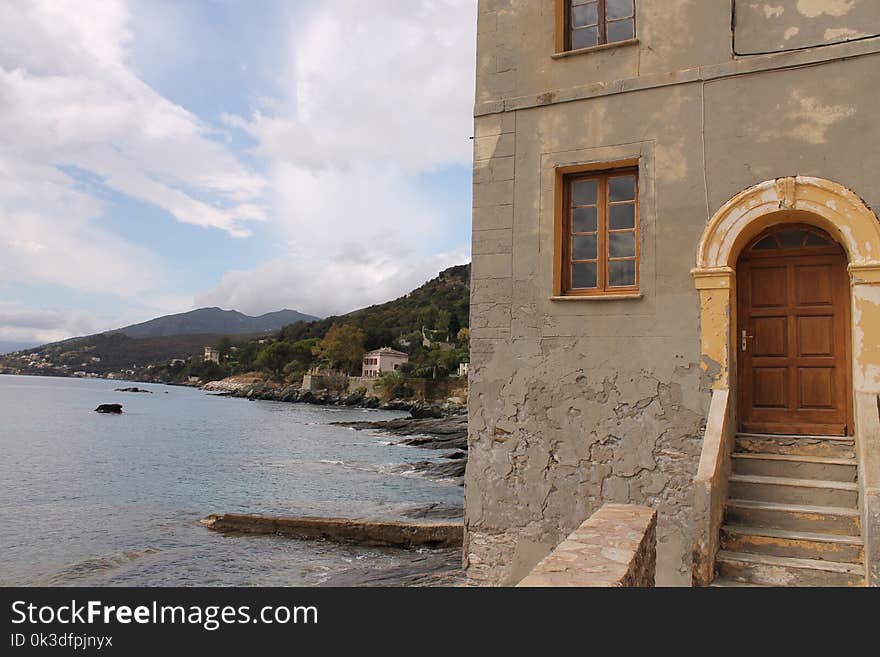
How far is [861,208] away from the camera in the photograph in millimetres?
6820

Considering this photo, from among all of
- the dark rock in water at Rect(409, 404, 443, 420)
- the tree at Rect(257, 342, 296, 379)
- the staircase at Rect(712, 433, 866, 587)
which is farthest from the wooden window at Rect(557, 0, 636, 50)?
the tree at Rect(257, 342, 296, 379)

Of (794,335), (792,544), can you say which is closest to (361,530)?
(794,335)

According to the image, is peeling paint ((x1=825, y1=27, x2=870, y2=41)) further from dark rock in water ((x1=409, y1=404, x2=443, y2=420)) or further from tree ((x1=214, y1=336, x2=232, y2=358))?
tree ((x1=214, y1=336, x2=232, y2=358))

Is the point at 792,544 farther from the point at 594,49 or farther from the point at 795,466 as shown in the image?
the point at 594,49

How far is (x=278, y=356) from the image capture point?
123312 millimetres

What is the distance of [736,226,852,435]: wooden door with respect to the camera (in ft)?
24.1

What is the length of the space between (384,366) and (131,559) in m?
89.6

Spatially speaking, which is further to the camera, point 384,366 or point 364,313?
point 364,313

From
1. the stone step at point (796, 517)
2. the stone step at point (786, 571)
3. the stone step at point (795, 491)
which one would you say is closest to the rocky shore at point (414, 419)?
the stone step at point (795, 491)

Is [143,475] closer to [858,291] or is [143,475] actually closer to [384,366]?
[858,291]

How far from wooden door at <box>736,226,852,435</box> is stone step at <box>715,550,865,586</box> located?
6.38 feet

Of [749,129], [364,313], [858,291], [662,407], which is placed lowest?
[662,407]

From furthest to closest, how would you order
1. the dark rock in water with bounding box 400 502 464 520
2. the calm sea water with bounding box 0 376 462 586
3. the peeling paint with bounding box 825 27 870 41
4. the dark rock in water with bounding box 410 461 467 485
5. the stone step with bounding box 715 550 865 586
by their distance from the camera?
the dark rock in water with bounding box 410 461 467 485 → the dark rock in water with bounding box 400 502 464 520 → the calm sea water with bounding box 0 376 462 586 → the peeling paint with bounding box 825 27 870 41 → the stone step with bounding box 715 550 865 586

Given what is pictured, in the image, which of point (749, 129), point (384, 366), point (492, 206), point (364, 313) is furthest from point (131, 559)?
point (364, 313)
